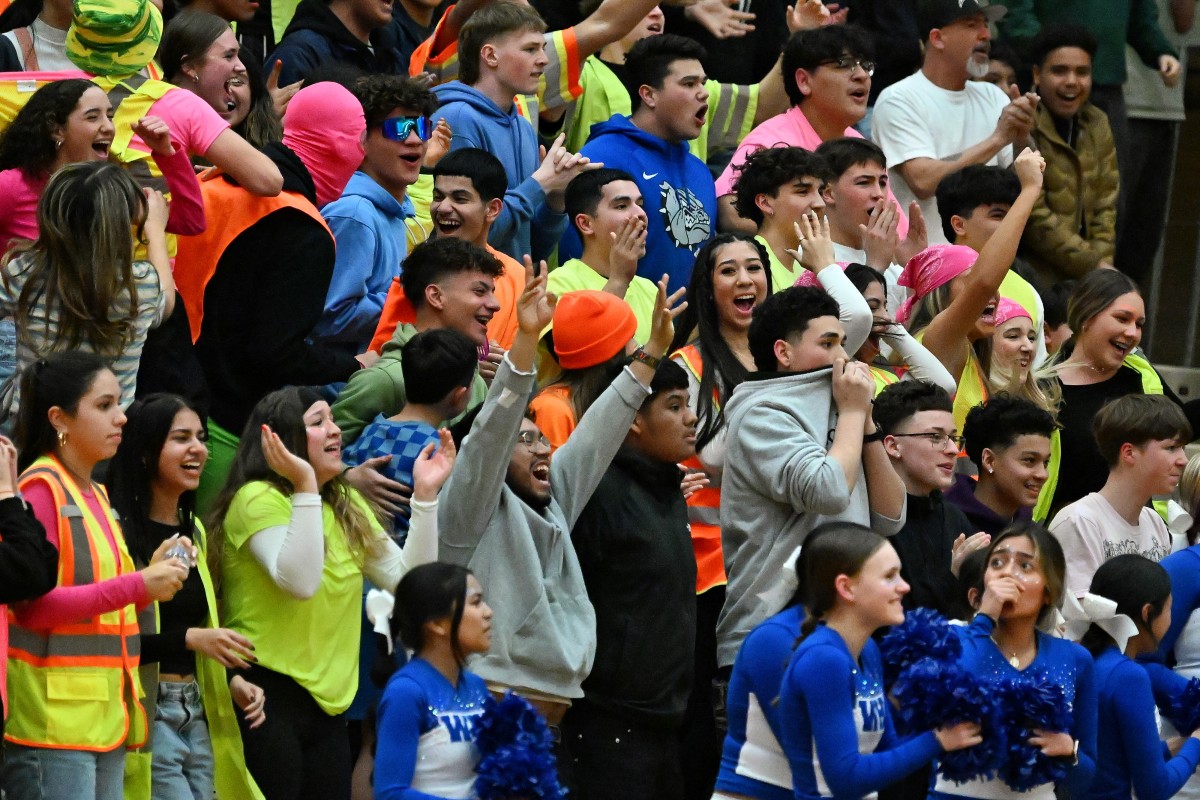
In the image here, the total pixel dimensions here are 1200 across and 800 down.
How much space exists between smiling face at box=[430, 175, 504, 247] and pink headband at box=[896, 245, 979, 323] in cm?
179

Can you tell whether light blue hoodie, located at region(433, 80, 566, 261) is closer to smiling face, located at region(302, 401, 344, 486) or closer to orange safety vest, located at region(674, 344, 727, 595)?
orange safety vest, located at region(674, 344, 727, 595)

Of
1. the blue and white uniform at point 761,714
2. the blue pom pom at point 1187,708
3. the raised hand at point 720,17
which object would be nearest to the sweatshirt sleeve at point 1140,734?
the blue pom pom at point 1187,708

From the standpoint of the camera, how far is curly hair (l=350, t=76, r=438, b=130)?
7.45m

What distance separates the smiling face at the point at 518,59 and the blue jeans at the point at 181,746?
3.54m

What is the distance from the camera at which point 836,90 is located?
9.10 m

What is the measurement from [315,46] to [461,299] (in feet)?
8.11

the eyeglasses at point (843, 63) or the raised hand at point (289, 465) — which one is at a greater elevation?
the eyeglasses at point (843, 63)

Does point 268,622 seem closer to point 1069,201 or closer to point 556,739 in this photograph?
point 556,739

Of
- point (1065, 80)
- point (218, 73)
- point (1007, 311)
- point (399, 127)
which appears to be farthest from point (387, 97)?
point (1065, 80)

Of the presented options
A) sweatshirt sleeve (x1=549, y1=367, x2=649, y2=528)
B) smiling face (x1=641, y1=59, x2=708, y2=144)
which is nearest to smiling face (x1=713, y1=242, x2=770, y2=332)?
sweatshirt sleeve (x1=549, y1=367, x2=649, y2=528)

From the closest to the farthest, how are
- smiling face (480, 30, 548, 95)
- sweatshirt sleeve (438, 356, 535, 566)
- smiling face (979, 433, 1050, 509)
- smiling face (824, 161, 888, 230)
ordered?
sweatshirt sleeve (438, 356, 535, 566) < smiling face (979, 433, 1050, 509) < smiling face (824, 161, 888, 230) < smiling face (480, 30, 548, 95)

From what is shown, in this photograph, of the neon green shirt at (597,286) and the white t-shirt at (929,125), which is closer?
the neon green shirt at (597,286)

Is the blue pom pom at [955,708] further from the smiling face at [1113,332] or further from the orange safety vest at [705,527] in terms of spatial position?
the smiling face at [1113,332]

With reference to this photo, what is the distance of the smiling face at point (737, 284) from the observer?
6953 millimetres
